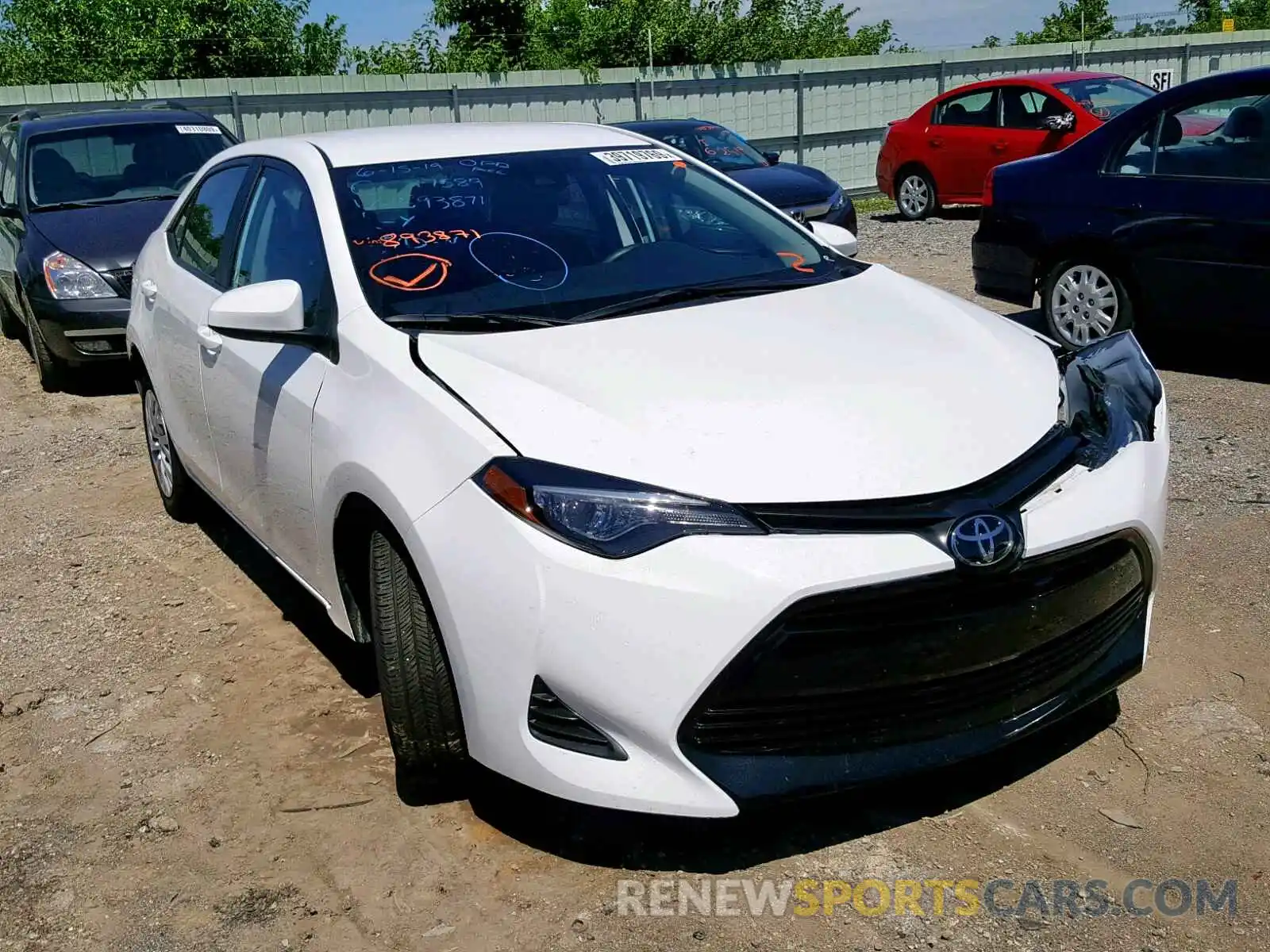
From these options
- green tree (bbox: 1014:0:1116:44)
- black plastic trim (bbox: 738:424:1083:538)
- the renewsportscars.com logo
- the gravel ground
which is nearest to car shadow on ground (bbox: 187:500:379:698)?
the gravel ground

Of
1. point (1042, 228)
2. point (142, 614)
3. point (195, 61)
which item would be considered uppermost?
point (195, 61)

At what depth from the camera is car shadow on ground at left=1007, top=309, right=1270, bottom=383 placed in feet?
22.4

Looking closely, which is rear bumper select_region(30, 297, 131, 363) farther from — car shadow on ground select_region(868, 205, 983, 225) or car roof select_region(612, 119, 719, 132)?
car shadow on ground select_region(868, 205, 983, 225)

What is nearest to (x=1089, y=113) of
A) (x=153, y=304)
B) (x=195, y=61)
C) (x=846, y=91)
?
(x=846, y=91)

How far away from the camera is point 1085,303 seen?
709 cm

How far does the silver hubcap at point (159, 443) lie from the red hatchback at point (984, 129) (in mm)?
10618

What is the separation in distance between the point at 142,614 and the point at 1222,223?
5.25 metres

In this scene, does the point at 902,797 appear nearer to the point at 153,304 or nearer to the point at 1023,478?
the point at 1023,478

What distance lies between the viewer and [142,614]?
462 cm

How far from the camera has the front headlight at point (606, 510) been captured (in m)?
2.54

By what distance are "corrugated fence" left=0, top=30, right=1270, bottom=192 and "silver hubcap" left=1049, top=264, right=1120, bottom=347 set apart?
1070 cm

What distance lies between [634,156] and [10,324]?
7547 mm

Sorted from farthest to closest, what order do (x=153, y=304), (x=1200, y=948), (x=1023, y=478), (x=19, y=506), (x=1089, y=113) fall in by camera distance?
1. (x=1089, y=113)
2. (x=19, y=506)
3. (x=153, y=304)
4. (x=1023, y=478)
5. (x=1200, y=948)

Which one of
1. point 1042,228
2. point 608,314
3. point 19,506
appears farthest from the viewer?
point 1042,228
